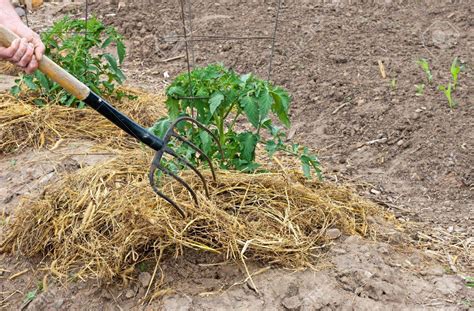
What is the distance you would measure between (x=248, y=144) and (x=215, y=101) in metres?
0.31

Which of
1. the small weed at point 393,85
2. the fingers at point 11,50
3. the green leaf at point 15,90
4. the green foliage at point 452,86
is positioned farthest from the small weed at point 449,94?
the fingers at point 11,50

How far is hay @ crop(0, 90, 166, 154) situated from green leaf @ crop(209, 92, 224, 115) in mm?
1073

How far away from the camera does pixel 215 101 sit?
306cm

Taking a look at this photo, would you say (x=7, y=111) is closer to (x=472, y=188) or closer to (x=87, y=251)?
(x=87, y=251)

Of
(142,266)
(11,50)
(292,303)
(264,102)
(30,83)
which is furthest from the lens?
(30,83)

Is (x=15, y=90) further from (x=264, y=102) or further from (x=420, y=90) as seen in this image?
(x=420, y=90)

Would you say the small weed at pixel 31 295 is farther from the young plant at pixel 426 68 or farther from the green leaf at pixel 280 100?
the young plant at pixel 426 68

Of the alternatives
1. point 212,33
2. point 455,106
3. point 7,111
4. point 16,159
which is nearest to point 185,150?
point 16,159

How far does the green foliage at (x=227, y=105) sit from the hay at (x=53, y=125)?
0.86 meters

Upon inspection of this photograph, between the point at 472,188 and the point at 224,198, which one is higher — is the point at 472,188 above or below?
below

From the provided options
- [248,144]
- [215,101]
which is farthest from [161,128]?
[248,144]

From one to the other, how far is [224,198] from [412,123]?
1.61 metres

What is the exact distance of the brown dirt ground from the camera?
9.34 feet

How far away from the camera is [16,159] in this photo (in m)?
3.91
